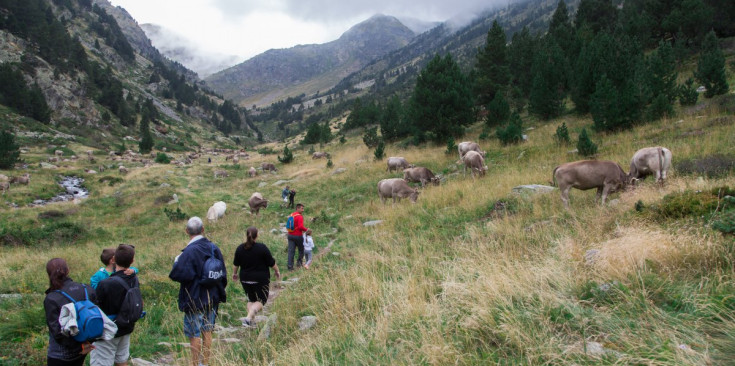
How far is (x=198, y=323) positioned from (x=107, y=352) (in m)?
1.07

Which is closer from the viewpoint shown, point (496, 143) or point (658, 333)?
point (658, 333)

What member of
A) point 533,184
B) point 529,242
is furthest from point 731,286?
point 533,184

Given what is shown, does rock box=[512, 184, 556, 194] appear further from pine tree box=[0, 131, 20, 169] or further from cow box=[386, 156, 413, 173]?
pine tree box=[0, 131, 20, 169]

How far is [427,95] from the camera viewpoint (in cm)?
2547

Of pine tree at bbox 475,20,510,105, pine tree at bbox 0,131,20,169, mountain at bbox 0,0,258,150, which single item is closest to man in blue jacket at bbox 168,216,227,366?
pine tree at bbox 475,20,510,105

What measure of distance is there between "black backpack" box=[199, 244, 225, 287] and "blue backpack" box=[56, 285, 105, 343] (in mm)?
1224

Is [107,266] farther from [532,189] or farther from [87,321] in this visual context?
[532,189]

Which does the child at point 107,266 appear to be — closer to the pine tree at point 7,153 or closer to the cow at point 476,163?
the cow at point 476,163

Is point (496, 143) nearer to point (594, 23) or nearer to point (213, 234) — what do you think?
point (213, 234)

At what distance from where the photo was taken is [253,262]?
6.30 metres

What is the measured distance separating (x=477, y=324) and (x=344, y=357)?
1.49 metres

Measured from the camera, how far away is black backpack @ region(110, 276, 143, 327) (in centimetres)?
425

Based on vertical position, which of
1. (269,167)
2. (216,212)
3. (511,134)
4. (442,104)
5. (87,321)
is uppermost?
(442,104)

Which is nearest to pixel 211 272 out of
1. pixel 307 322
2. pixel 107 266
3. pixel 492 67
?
pixel 307 322
